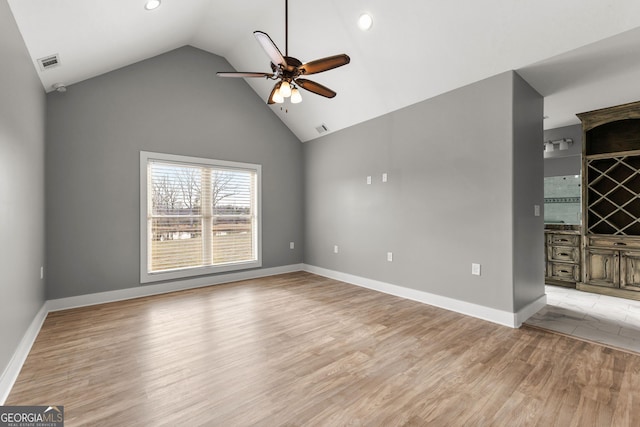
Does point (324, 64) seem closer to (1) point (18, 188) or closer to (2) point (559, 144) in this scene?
(1) point (18, 188)

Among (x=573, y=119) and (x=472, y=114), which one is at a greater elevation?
(x=573, y=119)

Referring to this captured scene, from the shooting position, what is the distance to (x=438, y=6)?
9.65ft

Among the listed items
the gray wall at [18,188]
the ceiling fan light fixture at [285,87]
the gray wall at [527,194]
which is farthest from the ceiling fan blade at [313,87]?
the gray wall at [18,188]

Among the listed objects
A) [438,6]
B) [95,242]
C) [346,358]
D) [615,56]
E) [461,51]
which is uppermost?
[438,6]

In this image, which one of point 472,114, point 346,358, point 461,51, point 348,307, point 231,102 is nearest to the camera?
point 346,358

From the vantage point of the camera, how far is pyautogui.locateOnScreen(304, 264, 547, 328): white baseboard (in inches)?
127

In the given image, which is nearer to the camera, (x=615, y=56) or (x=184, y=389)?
(x=184, y=389)

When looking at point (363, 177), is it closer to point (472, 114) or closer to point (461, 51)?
point (472, 114)

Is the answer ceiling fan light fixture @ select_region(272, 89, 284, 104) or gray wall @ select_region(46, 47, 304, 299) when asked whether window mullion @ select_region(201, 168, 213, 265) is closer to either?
gray wall @ select_region(46, 47, 304, 299)

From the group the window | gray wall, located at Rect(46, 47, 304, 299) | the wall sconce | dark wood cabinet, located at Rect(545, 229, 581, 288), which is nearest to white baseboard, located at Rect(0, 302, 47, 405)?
gray wall, located at Rect(46, 47, 304, 299)

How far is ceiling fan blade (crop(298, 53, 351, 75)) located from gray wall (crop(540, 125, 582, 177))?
485cm

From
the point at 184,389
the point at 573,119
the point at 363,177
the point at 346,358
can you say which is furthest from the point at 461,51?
the point at 184,389

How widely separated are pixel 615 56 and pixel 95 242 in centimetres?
645

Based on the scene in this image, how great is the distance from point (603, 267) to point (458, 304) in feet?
8.49
